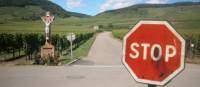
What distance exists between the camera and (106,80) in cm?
1600

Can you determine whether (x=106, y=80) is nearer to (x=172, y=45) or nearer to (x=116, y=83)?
(x=116, y=83)

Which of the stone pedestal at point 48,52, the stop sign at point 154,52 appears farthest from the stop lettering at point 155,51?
the stone pedestal at point 48,52

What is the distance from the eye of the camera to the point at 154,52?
248cm

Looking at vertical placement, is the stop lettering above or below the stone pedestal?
above

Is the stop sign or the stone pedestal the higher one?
the stop sign

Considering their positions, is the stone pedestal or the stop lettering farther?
the stone pedestal

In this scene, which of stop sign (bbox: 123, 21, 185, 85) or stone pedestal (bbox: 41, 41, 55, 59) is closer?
stop sign (bbox: 123, 21, 185, 85)

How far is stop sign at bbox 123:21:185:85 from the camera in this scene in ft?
7.98

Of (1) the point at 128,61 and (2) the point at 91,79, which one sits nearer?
(1) the point at 128,61

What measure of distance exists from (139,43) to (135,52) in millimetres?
70

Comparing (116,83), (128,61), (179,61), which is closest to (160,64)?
(179,61)

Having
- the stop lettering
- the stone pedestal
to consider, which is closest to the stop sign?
the stop lettering

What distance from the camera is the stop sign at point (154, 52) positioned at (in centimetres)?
243

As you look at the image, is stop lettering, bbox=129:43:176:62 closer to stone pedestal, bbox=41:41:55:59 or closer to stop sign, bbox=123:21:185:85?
stop sign, bbox=123:21:185:85
